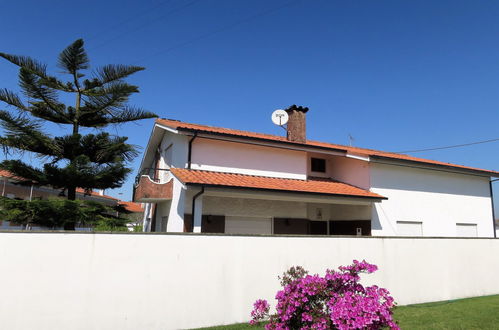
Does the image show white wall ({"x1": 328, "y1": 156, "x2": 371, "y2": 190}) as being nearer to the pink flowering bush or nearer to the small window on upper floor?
the small window on upper floor

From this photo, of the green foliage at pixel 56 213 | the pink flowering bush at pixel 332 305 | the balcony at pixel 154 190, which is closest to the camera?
the pink flowering bush at pixel 332 305

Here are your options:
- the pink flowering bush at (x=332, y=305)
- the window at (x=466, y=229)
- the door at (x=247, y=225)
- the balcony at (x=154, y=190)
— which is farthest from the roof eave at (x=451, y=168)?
the pink flowering bush at (x=332, y=305)

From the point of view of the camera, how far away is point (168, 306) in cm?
682

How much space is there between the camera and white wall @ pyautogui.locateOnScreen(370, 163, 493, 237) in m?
14.2

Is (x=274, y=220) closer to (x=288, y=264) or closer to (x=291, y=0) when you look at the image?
(x=288, y=264)

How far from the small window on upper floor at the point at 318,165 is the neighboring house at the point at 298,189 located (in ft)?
0.15

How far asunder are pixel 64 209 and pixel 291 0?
32.1 ft

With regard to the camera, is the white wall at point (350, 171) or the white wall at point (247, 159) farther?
the white wall at point (350, 171)

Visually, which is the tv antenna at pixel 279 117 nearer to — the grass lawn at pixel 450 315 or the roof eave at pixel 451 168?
the roof eave at pixel 451 168

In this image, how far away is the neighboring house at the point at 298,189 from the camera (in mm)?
11977

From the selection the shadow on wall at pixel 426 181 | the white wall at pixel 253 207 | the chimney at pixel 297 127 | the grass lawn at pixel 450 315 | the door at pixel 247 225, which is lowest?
the grass lawn at pixel 450 315

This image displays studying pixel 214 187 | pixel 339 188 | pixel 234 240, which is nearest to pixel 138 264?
pixel 234 240

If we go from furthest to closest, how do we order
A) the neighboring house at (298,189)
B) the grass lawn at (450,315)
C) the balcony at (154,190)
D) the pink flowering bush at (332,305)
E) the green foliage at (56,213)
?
the balcony at (154,190), the neighboring house at (298,189), the green foliage at (56,213), the grass lawn at (450,315), the pink flowering bush at (332,305)

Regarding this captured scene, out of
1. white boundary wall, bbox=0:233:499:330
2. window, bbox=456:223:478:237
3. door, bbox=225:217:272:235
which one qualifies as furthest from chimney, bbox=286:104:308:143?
window, bbox=456:223:478:237
